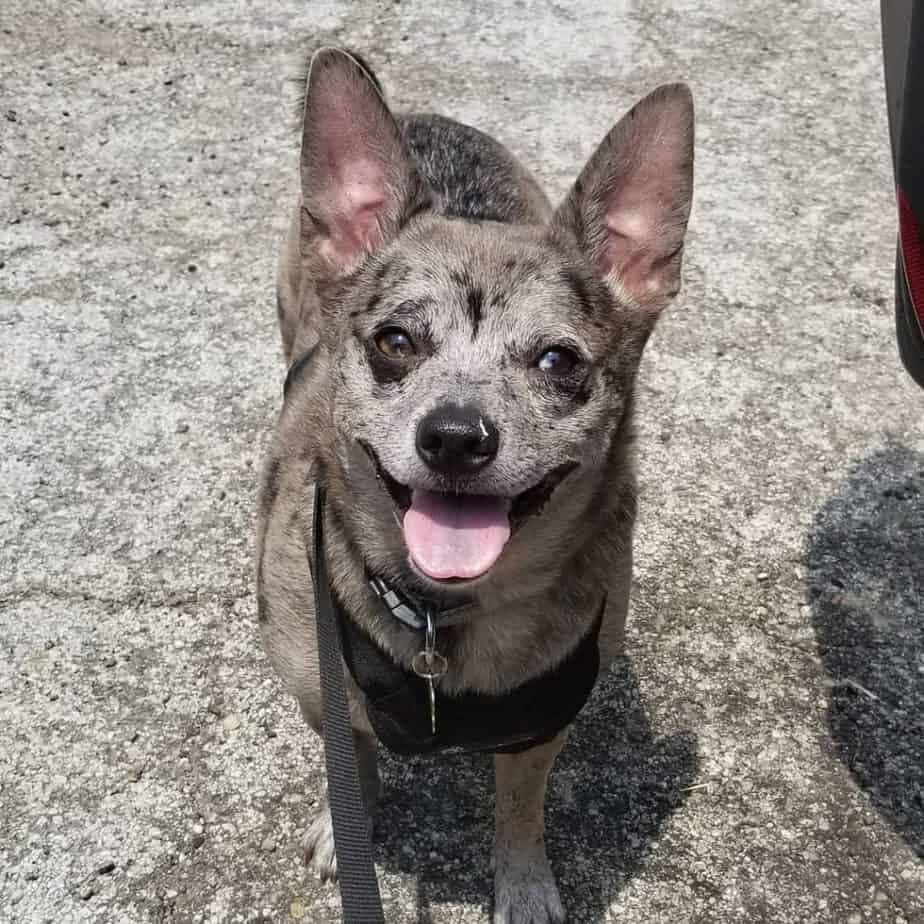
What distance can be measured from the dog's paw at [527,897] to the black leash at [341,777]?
2.73ft

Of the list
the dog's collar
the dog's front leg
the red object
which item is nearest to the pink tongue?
the dog's collar

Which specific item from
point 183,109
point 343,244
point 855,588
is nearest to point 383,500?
point 343,244

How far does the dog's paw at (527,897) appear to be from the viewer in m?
2.84

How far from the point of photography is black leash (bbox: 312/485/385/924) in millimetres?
1964

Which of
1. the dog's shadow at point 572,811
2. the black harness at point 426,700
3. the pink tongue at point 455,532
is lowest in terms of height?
the dog's shadow at point 572,811

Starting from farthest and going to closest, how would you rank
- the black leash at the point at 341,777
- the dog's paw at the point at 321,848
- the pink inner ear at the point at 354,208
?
the dog's paw at the point at 321,848 < the pink inner ear at the point at 354,208 < the black leash at the point at 341,777

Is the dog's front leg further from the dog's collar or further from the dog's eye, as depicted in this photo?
the dog's eye

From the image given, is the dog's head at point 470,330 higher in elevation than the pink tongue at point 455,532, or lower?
higher

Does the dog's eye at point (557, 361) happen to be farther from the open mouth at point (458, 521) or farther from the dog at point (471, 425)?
the open mouth at point (458, 521)

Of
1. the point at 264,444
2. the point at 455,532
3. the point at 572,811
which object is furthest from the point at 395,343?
the point at 264,444

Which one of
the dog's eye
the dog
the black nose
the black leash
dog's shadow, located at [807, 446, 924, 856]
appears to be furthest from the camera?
dog's shadow, located at [807, 446, 924, 856]

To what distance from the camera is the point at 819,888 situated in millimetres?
2943

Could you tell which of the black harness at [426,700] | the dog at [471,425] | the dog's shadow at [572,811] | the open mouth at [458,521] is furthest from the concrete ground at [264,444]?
the open mouth at [458,521]

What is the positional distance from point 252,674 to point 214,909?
2.46 ft
